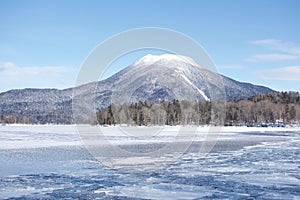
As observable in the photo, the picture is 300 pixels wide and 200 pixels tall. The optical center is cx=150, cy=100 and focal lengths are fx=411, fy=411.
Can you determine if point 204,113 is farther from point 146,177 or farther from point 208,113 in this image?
point 146,177

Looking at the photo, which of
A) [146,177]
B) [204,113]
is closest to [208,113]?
[204,113]

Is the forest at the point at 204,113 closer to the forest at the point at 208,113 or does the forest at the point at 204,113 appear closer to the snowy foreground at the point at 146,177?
the forest at the point at 208,113

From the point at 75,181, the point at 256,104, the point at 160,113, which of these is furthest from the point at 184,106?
the point at 75,181

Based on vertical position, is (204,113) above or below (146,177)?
above

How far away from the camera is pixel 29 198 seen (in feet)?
28.6

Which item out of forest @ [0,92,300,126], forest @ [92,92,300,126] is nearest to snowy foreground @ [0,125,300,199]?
forest @ [0,92,300,126]

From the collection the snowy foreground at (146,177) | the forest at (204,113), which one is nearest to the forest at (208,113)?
the forest at (204,113)

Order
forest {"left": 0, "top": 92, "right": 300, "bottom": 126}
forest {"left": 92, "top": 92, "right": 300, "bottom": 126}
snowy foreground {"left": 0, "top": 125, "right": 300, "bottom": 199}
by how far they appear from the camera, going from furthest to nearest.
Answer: forest {"left": 92, "top": 92, "right": 300, "bottom": 126}
forest {"left": 0, "top": 92, "right": 300, "bottom": 126}
snowy foreground {"left": 0, "top": 125, "right": 300, "bottom": 199}

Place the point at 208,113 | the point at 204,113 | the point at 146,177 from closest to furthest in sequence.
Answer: the point at 146,177
the point at 208,113
the point at 204,113

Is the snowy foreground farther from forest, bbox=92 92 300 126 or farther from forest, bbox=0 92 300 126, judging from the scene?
forest, bbox=92 92 300 126

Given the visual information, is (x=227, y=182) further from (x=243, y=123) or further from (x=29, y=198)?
(x=243, y=123)

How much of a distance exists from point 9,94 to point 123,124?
12297 cm

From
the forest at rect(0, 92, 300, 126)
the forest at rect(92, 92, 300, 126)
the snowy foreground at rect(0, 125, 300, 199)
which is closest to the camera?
the snowy foreground at rect(0, 125, 300, 199)

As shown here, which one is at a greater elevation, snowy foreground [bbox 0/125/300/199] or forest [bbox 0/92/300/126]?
forest [bbox 0/92/300/126]
